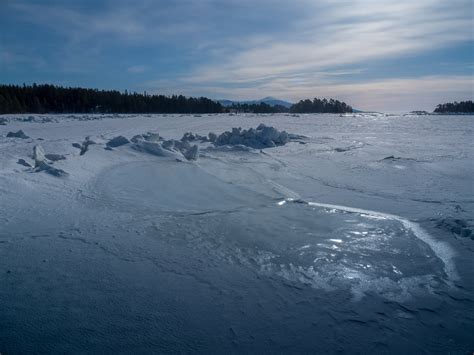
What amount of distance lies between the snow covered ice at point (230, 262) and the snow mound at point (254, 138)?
5202 millimetres

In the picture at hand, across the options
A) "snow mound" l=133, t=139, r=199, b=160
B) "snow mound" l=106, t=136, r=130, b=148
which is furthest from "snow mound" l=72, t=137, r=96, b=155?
"snow mound" l=133, t=139, r=199, b=160

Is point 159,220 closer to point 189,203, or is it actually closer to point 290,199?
point 189,203

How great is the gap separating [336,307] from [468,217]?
279 centimetres

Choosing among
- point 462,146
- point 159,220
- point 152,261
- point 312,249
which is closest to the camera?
point 152,261

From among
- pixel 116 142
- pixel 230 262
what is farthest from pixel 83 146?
pixel 230 262

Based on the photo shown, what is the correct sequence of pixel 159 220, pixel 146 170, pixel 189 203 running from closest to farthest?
pixel 159 220, pixel 189 203, pixel 146 170

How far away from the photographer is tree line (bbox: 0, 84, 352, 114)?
39.7 m

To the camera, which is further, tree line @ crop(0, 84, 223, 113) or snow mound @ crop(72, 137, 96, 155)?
tree line @ crop(0, 84, 223, 113)

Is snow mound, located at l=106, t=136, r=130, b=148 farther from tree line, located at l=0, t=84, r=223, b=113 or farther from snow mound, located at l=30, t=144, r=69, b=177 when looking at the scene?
tree line, located at l=0, t=84, r=223, b=113

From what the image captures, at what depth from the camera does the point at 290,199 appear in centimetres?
546

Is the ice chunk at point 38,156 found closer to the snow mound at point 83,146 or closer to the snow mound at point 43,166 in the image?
the snow mound at point 43,166

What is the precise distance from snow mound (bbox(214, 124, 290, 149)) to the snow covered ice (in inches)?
205

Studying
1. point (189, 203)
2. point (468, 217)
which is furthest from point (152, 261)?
point (468, 217)

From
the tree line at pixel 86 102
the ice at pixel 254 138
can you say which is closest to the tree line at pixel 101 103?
the tree line at pixel 86 102
